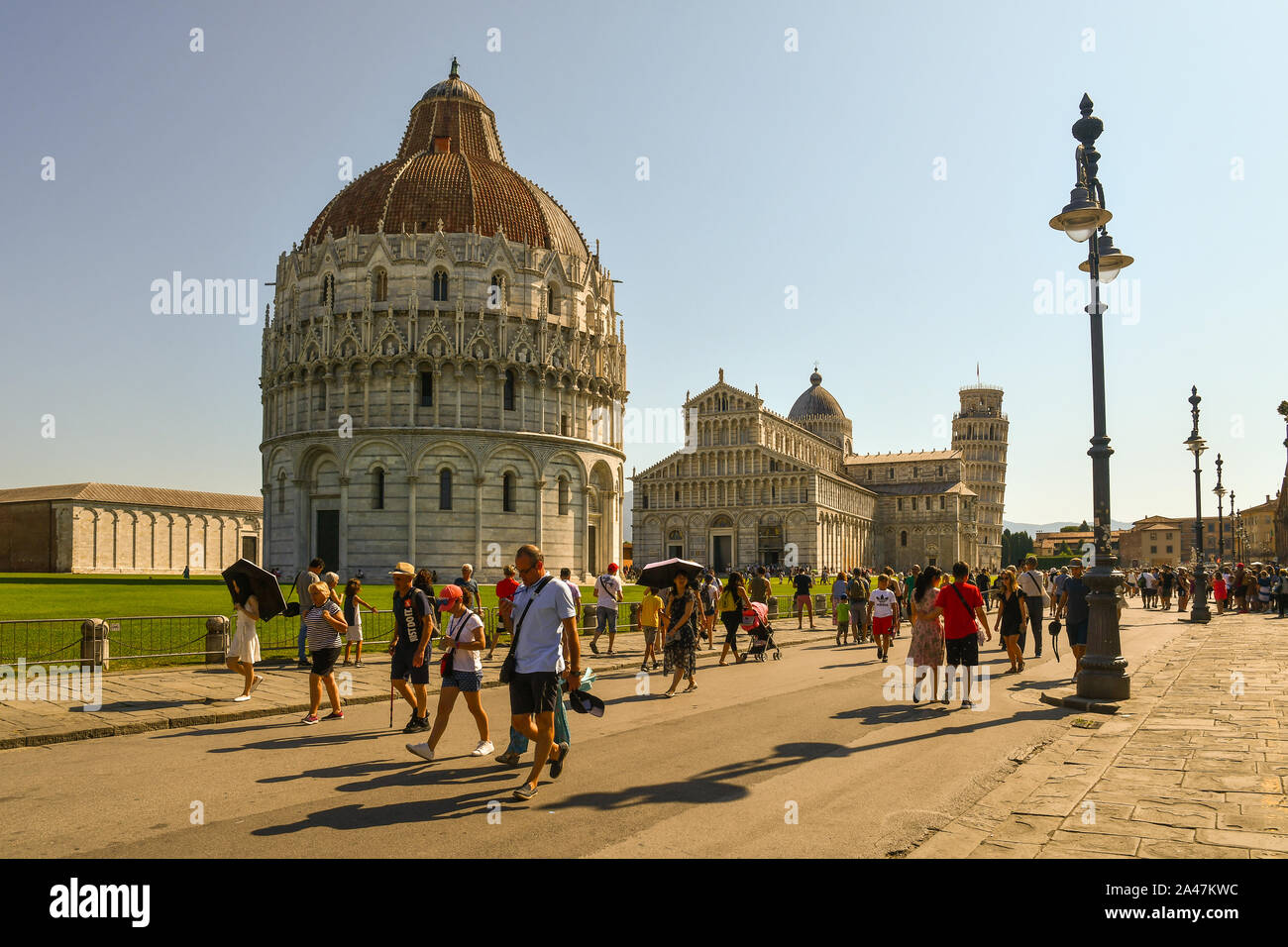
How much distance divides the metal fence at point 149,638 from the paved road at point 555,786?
5.42 metres

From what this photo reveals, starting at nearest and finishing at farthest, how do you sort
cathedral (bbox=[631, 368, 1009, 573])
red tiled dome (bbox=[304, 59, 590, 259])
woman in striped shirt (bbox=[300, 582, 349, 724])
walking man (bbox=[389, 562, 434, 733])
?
walking man (bbox=[389, 562, 434, 733]) < woman in striped shirt (bbox=[300, 582, 349, 724]) < red tiled dome (bbox=[304, 59, 590, 259]) < cathedral (bbox=[631, 368, 1009, 573])

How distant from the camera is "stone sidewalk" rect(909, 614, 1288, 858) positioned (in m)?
6.13

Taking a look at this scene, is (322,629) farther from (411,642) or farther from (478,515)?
(478,515)

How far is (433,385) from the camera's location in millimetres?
48312

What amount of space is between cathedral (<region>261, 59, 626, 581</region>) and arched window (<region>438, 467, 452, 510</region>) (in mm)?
73

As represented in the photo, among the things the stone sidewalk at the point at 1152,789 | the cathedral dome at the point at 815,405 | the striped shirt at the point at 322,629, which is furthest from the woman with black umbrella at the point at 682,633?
the cathedral dome at the point at 815,405

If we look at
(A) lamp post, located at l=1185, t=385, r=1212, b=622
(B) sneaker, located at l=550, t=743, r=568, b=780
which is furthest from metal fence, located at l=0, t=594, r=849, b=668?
(A) lamp post, located at l=1185, t=385, r=1212, b=622

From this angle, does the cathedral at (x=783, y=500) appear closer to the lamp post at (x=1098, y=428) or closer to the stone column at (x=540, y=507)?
the stone column at (x=540, y=507)

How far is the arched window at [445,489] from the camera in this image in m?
48.8

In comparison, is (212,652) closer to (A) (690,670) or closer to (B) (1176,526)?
(A) (690,670)

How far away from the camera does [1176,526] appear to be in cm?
18450

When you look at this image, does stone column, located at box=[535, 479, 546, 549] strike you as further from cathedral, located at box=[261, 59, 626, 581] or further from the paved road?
the paved road

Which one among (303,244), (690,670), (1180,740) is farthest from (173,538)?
(1180,740)
